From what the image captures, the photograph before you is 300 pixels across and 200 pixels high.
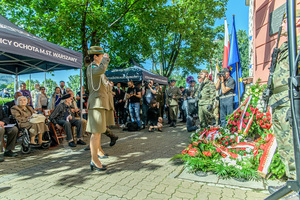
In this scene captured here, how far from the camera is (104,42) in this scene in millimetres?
13570

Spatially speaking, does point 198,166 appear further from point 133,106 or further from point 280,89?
point 133,106

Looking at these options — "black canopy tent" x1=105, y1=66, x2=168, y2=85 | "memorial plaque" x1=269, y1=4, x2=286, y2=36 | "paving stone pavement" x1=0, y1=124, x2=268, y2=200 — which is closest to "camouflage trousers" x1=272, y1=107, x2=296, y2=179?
"paving stone pavement" x1=0, y1=124, x2=268, y2=200

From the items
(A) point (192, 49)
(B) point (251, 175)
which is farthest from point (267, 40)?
(A) point (192, 49)

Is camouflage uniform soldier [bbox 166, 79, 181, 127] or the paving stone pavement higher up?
camouflage uniform soldier [bbox 166, 79, 181, 127]

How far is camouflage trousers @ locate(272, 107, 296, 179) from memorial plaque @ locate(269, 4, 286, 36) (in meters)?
3.41

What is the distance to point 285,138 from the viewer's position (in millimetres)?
2566

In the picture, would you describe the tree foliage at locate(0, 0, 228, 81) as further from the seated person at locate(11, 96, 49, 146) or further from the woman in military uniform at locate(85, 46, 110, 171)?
the woman in military uniform at locate(85, 46, 110, 171)

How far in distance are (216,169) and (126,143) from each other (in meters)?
3.24

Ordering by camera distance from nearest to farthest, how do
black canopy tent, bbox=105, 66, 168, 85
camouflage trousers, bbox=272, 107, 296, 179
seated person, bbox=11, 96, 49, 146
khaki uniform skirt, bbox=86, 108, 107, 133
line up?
camouflage trousers, bbox=272, 107, 296, 179
khaki uniform skirt, bbox=86, 108, 107, 133
seated person, bbox=11, 96, 49, 146
black canopy tent, bbox=105, 66, 168, 85

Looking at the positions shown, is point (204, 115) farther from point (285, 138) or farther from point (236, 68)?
point (285, 138)

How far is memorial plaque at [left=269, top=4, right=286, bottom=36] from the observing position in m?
4.94

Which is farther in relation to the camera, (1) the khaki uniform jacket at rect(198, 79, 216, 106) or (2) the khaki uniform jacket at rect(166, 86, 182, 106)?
(2) the khaki uniform jacket at rect(166, 86, 182, 106)

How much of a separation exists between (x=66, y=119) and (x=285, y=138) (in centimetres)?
544

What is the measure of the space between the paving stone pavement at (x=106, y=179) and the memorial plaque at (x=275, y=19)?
3820 mm
